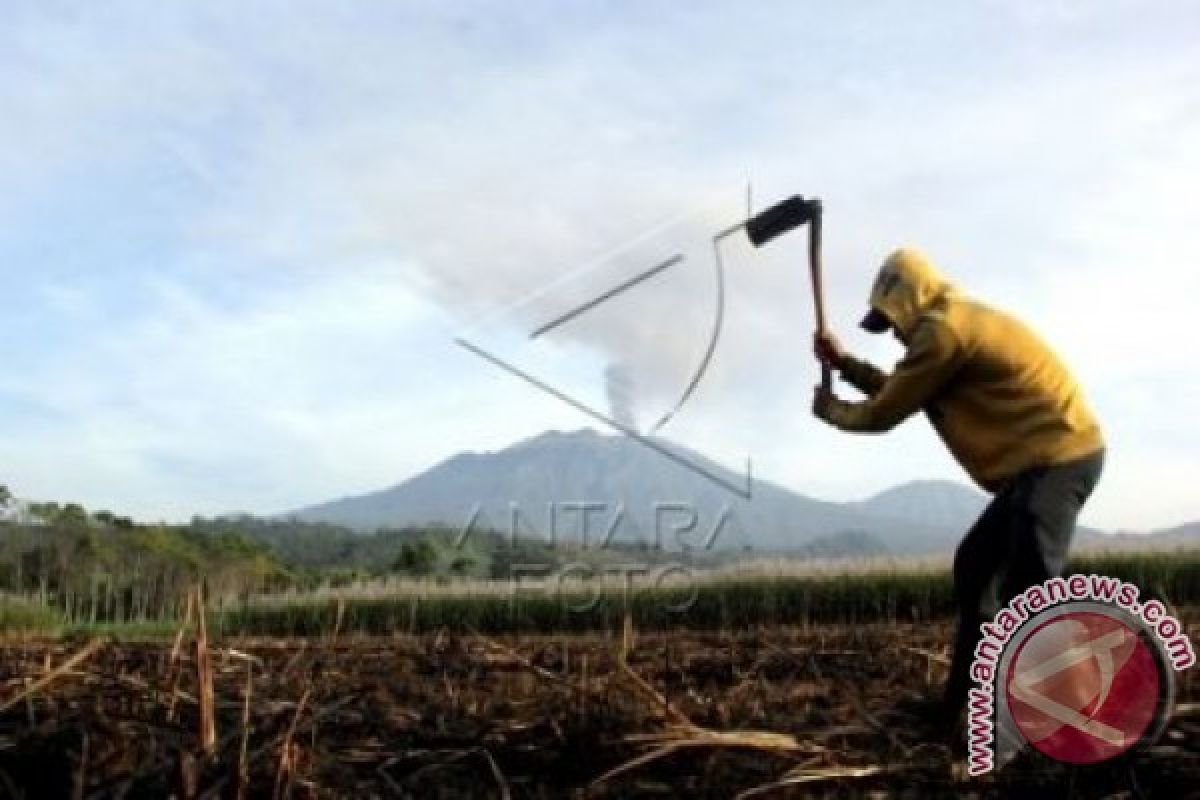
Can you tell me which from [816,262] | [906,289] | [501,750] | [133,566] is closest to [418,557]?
[133,566]

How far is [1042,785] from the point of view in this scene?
2.83 metres

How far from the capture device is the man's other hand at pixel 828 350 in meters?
4.59

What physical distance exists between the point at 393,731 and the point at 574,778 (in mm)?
539

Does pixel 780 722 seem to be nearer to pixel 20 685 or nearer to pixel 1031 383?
pixel 1031 383

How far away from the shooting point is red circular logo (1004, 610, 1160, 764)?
3252 millimetres

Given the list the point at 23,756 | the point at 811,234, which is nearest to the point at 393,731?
the point at 23,756

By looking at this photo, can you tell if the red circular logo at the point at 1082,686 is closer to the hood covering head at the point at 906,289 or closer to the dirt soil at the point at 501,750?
the dirt soil at the point at 501,750

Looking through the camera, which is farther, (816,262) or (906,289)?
(816,262)

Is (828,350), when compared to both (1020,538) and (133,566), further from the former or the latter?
(133,566)

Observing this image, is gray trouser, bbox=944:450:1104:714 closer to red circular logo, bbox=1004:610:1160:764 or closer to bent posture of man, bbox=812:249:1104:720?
bent posture of man, bbox=812:249:1104:720

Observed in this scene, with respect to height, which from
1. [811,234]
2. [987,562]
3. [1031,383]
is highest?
[811,234]

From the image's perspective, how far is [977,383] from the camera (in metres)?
4.08

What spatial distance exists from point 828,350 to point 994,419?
681mm

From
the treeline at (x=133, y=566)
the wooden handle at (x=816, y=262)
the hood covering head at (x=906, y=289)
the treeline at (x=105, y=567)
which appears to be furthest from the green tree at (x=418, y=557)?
the hood covering head at (x=906, y=289)
